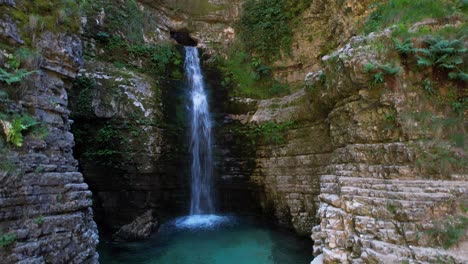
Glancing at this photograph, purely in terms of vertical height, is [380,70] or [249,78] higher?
[249,78]

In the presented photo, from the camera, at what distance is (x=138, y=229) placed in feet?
33.7

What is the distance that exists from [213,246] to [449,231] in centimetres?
690

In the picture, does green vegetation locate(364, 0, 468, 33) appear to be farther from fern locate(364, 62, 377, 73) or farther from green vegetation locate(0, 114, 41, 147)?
green vegetation locate(0, 114, 41, 147)

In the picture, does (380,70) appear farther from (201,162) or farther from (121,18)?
(121,18)

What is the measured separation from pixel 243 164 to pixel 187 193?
2.70 metres

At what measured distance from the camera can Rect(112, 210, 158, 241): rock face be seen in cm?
1010

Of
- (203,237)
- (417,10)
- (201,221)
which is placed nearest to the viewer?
(417,10)

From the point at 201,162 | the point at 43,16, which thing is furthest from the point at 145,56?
the point at 43,16

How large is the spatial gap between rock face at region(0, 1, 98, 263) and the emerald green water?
3.34 m

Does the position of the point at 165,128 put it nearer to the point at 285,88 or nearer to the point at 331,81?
the point at 285,88

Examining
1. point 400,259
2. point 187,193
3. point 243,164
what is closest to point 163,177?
point 187,193

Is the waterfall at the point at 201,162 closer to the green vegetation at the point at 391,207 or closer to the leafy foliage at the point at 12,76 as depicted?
the leafy foliage at the point at 12,76

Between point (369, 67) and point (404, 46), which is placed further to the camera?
point (369, 67)

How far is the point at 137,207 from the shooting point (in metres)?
11.0
